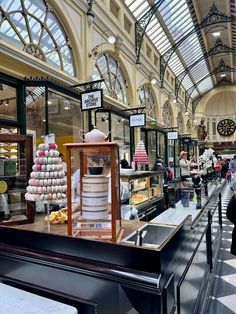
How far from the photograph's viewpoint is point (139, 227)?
73.0 inches

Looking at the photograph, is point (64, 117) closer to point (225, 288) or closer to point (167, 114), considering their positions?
point (225, 288)

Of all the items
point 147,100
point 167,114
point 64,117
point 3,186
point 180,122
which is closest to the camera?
point 3,186

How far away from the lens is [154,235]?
65.2 inches

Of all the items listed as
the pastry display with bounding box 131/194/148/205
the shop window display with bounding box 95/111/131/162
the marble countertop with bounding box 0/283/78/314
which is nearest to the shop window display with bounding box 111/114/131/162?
the shop window display with bounding box 95/111/131/162

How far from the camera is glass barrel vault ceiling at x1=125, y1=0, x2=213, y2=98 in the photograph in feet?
34.4

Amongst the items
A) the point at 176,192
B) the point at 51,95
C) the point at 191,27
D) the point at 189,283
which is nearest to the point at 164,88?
the point at 191,27

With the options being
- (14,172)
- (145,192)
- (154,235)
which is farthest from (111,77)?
(154,235)

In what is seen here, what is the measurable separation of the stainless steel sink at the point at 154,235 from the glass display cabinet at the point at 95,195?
0.09m

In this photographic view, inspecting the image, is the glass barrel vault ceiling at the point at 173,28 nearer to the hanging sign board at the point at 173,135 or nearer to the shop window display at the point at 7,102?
the hanging sign board at the point at 173,135

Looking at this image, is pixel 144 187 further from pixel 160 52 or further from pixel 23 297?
pixel 160 52

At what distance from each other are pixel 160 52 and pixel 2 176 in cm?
1218

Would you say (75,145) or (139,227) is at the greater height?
(75,145)

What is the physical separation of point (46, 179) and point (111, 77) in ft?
24.6

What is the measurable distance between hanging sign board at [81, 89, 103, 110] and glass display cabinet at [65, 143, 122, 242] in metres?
4.11
